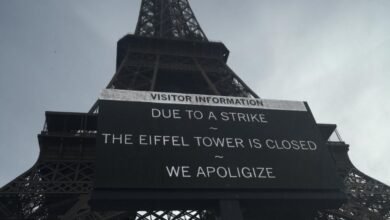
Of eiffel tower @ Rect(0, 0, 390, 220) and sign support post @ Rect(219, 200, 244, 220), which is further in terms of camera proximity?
eiffel tower @ Rect(0, 0, 390, 220)

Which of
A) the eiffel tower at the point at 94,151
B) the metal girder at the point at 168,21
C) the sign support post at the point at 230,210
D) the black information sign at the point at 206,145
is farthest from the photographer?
the metal girder at the point at 168,21

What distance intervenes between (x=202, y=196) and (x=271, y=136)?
3667 millimetres

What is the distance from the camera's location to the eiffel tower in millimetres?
13914

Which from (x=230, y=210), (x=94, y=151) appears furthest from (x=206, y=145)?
(x=94, y=151)

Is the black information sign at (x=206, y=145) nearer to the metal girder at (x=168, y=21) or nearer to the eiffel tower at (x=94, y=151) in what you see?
the eiffel tower at (x=94, y=151)

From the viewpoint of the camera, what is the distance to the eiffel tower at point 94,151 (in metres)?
13.9

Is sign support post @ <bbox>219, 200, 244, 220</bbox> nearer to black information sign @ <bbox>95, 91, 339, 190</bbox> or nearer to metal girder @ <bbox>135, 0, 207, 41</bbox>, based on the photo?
black information sign @ <bbox>95, 91, 339, 190</bbox>

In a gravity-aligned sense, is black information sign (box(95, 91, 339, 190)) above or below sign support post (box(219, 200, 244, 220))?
above

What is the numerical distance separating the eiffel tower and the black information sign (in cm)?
148

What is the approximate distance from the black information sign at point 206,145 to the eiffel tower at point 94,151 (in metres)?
1.48

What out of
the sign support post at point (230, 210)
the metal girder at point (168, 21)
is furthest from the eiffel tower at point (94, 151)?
the metal girder at point (168, 21)

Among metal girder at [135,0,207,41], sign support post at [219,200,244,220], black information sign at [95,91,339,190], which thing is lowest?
sign support post at [219,200,244,220]

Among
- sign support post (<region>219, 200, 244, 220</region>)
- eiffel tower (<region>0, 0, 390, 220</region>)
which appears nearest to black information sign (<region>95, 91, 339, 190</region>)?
sign support post (<region>219, 200, 244, 220</region>)

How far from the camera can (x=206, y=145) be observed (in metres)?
11.8
